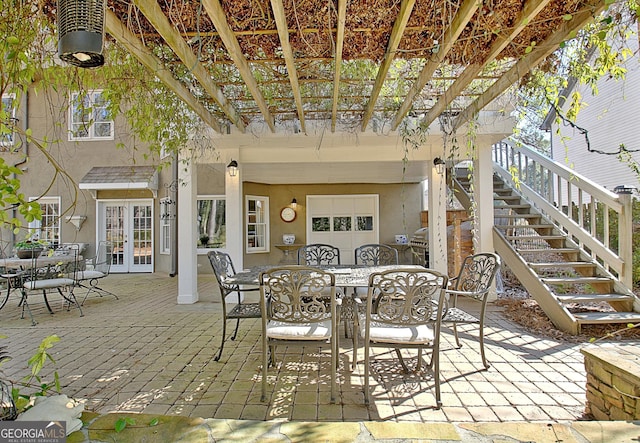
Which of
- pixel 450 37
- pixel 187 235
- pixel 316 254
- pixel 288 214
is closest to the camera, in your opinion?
pixel 450 37

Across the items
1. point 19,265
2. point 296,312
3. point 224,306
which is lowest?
point 224,306

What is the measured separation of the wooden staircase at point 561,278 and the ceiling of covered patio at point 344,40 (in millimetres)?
2492

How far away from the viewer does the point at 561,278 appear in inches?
176

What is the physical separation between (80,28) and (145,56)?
0.96 metres

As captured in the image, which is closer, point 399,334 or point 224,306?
point 399,334

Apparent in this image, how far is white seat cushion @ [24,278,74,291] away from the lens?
478 cm

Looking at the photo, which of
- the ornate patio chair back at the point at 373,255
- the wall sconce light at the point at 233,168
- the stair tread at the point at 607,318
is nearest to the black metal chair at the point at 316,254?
the ornate patio chair back at the point at 373,255

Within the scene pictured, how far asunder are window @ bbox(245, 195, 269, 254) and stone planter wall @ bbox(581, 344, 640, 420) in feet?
24.7

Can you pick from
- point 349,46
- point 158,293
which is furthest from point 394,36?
point 158,293

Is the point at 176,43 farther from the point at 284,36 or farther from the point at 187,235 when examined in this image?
the point at 187,235

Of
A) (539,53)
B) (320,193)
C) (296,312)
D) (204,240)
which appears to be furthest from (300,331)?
(204,240)

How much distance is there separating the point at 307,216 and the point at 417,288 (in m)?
6.91

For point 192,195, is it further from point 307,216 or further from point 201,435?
point 201,435

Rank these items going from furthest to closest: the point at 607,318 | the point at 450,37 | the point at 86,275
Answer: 1. the point at 86,275
2. the point at 607,318
3. the point at 450,37
